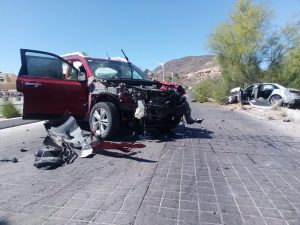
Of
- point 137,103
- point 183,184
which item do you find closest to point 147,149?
point 137,103

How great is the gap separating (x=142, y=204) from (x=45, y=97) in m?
4.67

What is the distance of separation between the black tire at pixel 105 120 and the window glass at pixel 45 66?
1280 millimetres

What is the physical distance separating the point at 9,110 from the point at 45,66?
8.24 m

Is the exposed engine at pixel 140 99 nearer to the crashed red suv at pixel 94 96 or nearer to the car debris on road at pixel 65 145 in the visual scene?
the crashed red suv at pixel 94 96

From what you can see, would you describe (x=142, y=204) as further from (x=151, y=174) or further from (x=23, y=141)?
(x=23, y=141)

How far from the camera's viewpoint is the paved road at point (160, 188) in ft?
11.5

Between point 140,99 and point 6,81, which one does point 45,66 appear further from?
point 6,81

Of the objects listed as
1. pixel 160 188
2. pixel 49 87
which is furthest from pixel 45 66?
pixel 160 188

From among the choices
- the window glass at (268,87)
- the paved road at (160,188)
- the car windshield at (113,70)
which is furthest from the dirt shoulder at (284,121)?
the car windshield at (113,70)

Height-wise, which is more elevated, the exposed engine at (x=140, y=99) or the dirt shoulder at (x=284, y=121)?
the exposed engine at (x=140, y=99)

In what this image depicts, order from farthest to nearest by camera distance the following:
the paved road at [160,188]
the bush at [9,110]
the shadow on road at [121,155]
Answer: the bush at [9,110], the shadow on road at [121,155], the paved road at [160,188]

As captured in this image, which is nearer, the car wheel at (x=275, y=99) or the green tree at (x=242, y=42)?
the car wheel at (x=275, y=99)

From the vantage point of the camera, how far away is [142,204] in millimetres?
3812

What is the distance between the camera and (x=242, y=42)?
29.4 meters
